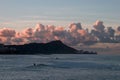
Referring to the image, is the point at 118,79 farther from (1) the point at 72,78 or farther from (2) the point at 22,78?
(2) the point at 22,78

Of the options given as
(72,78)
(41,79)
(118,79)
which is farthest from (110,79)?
(41,79)

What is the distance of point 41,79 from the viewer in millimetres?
76000

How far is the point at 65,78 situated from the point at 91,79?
183 inches

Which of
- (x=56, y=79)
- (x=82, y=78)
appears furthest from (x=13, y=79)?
(x=82, y=78)

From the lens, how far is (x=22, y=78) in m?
77.4

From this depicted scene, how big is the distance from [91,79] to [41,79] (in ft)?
28.6

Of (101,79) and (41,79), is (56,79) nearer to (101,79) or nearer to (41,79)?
(41,79)

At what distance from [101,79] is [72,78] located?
5107 millimetres

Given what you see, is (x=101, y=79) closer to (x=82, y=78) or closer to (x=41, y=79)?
(x=82, y=78)

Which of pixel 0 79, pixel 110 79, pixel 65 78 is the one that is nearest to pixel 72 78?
pixel 65 78

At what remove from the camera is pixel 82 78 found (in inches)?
3083

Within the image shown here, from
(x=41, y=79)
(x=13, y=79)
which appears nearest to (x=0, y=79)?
(x=13, y=79)

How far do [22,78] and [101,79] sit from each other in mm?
13874

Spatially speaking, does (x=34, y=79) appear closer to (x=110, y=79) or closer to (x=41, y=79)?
(x=41, y=79)
